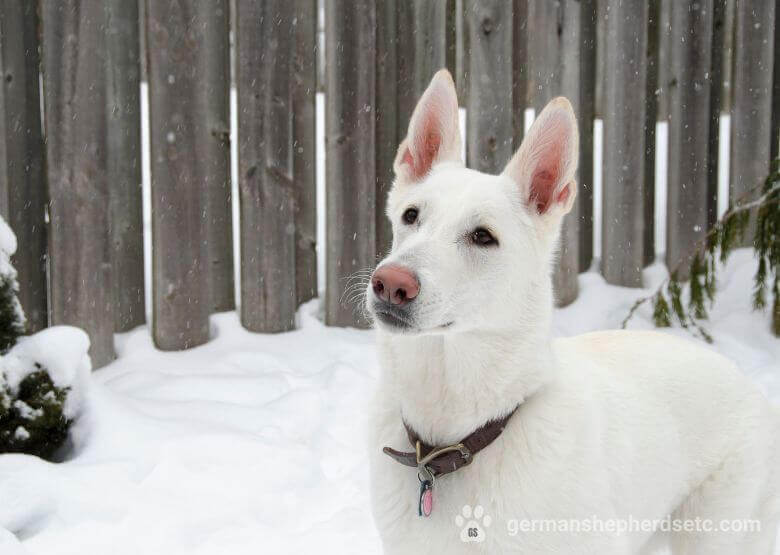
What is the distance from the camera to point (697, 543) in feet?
8.65

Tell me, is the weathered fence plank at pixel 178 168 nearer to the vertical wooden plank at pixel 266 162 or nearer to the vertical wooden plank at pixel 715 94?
the vertical wooden plank at pixel 266 162

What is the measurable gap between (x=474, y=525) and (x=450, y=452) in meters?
0.21

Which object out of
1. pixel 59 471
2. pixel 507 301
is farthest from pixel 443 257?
pixel 59 471

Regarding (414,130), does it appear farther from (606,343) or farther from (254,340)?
(254,340)

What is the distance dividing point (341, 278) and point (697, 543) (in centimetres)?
304

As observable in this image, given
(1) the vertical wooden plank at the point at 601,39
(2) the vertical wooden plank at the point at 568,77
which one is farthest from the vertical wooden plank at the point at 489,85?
(1) the vertical wooden plank at the point at 601,39

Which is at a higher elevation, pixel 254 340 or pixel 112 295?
pixel 112 295

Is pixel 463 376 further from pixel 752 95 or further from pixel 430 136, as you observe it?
pixel 752 95

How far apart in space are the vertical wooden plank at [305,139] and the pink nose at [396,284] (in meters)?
3.09

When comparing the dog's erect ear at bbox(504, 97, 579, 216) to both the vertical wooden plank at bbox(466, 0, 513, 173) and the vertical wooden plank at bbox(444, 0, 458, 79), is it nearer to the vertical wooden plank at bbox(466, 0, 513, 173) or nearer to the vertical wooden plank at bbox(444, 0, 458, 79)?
the vertical wooden plank at bbox(466, 0, 513, 173)

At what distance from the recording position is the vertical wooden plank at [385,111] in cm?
526

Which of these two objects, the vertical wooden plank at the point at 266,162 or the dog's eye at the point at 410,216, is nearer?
the dog's eye at the point at 410,216

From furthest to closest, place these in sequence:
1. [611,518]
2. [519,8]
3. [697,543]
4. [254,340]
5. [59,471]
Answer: [519,8] < [254,340] < [59,471] < [697,543] < [611,518]

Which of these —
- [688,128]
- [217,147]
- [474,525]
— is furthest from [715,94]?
[474,525]
